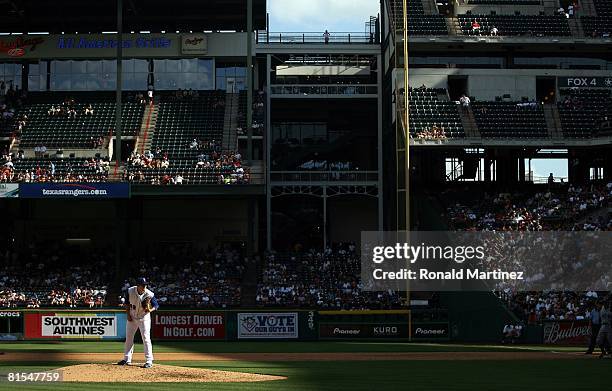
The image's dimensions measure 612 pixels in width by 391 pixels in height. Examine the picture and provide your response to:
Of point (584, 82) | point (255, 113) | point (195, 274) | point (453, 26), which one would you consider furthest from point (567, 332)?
point (255, 113)

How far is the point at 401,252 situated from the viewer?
4162cm

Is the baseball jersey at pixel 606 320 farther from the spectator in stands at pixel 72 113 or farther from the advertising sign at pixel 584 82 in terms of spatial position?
the spectator in stands at pixel 72 113

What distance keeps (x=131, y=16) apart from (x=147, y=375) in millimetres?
37884

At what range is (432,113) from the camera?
149ft

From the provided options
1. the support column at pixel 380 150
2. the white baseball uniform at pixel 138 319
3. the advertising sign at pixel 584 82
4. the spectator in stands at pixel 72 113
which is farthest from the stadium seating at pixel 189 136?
the white baseball uniform at pixel 138 319

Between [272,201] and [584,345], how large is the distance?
73.8ft

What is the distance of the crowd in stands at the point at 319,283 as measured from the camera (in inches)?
1610

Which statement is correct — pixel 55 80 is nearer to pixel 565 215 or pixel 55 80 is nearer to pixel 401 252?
pixel 401 252

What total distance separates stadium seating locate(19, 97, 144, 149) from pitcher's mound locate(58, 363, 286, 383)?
31.3m

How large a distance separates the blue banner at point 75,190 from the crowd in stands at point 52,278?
404 cm

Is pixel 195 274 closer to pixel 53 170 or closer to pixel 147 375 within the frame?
pixel 53 170

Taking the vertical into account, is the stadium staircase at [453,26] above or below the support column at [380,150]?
above

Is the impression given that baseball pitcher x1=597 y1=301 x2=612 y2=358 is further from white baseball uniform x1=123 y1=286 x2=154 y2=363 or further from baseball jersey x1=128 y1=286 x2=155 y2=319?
baseball jersey x1=128 y1=286 x2=155 y2=319

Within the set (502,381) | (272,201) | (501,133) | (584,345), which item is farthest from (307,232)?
(502,381)
